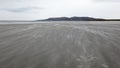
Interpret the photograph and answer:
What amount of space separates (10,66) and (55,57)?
Result: 1450 millimetres

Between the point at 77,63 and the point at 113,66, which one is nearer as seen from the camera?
the point at 113,66

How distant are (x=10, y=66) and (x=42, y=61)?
3.02 feet

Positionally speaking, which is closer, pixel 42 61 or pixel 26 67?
pixel 26 67

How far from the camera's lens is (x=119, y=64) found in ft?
11.0

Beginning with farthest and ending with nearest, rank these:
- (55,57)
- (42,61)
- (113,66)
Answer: (55,57) → (42,61) → (113,66)

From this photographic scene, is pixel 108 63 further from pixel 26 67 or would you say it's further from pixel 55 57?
pixel 26 67

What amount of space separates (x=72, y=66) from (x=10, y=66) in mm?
1725

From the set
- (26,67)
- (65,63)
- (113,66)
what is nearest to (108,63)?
(113,66)

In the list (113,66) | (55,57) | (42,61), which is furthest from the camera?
(55,57)

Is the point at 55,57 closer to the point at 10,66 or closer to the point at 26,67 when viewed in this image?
the point at 26,67

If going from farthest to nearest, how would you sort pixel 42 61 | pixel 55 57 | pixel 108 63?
1. pixel 55 57
2. pixel 42 61
3. pixel 108 63

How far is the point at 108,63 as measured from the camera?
138 inches

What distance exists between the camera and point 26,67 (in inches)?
130

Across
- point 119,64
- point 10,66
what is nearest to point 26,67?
point 10,66
